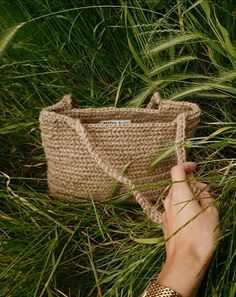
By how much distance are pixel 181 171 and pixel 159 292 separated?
0.87 feet

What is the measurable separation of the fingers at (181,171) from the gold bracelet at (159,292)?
0.23 metres

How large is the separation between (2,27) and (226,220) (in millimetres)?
851

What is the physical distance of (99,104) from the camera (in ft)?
4.75

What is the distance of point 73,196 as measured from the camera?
1.29 metres

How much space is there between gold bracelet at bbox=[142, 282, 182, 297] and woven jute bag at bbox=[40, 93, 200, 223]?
0.74ft

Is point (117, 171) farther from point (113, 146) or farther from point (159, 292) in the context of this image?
point (159, 292)

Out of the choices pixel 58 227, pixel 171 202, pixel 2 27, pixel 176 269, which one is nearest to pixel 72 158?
pixel 58 227

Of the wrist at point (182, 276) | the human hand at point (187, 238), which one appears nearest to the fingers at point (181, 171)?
the human hand at point (187, 238)

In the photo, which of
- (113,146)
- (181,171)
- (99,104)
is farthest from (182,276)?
(99,104)

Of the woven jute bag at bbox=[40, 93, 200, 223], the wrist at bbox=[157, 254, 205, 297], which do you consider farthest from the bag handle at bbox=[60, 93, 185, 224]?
the wrist at bbox=[157, 254, 205, 297]

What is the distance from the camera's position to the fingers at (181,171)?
1.13 meters

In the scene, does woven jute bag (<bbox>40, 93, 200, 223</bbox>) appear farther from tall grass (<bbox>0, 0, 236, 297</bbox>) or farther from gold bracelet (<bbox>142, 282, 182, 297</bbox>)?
gold bracelet (<bbox>142, 282, 182, 297</bbox>)

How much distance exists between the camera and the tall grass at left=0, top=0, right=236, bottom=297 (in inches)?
45.6

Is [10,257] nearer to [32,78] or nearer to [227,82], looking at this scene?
[32,78]
